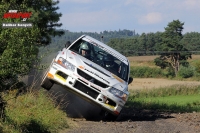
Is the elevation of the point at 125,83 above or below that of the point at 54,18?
below

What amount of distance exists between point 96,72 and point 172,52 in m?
75.2

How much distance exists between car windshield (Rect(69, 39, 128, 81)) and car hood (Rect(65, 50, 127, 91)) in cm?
50

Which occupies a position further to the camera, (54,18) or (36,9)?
(54,18)

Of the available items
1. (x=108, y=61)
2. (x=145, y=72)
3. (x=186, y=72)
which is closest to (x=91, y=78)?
(x=108, y=61)

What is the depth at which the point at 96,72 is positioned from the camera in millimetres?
12172

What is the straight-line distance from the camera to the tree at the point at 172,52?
279ft

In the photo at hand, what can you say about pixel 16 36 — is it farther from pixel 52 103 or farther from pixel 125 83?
pixel 125 83

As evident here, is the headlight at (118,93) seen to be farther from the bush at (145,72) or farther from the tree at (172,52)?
the tree at (172,52)

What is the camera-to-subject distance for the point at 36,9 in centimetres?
1725

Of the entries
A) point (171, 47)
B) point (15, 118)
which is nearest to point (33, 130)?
point (15, 118)

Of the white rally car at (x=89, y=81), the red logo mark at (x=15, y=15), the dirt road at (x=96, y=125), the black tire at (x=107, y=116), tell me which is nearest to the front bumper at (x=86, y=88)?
the white rally car at (x=89, y=81)

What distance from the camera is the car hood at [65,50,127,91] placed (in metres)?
12.0

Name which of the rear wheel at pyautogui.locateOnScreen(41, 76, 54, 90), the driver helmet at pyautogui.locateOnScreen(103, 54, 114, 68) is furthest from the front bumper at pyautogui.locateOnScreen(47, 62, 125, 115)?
the driver helmet at pyautogui.locateOnScreen(103, 54, 114, 68)

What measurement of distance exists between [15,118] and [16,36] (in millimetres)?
1776
